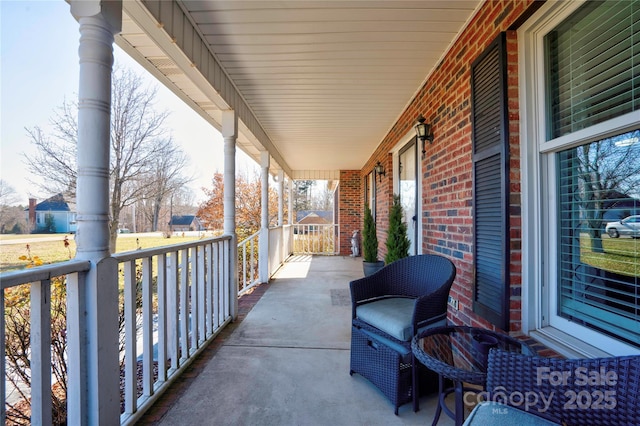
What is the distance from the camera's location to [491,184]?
1.88 m

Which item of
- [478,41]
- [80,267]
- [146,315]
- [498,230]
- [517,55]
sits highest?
[478,41]

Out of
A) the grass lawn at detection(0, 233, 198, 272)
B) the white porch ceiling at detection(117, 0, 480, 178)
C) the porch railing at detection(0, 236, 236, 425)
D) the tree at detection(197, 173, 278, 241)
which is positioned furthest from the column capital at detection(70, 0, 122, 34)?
the tree at detection(197, 173, 278, 241)

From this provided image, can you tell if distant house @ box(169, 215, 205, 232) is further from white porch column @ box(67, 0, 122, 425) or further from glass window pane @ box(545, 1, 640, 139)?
glass window pane @ box(545, 1, 640, 139)

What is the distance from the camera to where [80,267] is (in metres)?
1.31

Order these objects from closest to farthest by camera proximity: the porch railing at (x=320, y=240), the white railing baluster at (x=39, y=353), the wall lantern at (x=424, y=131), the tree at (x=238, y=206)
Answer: the white railing baluster at (x=39, y=353)
the wall lantern at (x=424, y=131)
the porch railing at (x=320, y=240)
the tree at (x=238, y=206)

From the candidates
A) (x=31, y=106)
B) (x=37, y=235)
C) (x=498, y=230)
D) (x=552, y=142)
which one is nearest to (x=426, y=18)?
(x=552, y=142)

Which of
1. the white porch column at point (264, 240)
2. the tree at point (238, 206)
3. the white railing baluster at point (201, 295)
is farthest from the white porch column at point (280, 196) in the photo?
the white railing baluster at point (201, 295)

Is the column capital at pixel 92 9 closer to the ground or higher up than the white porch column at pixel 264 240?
higher up

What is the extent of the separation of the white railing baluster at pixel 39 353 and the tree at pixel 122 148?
320 centimetres

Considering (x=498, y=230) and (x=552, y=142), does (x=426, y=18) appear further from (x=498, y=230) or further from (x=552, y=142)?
(x=498, y=230)

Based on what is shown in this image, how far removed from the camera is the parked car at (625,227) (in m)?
1.18

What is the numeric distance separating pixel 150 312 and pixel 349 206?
23.5 feet

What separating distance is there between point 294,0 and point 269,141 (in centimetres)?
346

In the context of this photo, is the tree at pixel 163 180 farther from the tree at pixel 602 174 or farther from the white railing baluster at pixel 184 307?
the tree at pixel 602 174
